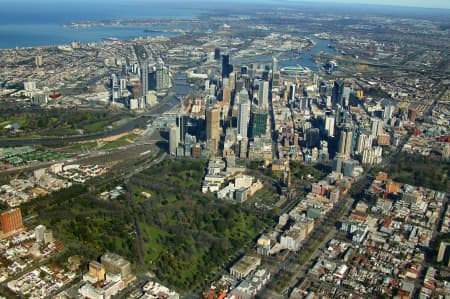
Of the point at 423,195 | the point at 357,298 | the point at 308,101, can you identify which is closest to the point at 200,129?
the point at 308,101

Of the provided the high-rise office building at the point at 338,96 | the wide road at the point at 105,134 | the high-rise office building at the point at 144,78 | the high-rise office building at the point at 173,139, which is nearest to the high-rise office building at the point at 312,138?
the high-rise office building at the point at 173,139

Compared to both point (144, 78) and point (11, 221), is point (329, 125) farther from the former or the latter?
point (11, 221)

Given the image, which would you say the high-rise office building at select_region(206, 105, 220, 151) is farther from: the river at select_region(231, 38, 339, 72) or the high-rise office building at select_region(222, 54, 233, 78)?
the river at select_region(231, 38, 339, 72)

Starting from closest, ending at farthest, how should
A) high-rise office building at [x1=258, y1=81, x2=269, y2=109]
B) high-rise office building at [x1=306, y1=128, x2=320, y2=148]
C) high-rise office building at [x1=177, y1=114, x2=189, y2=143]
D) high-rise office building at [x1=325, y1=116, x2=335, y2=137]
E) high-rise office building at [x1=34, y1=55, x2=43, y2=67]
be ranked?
1. high-rise office building at [x1=177, y1=114, x2=189, y2=143]
2. high-rise office building at [x1=306, y1=128, x2=320, y2=148]
3. high-rise office building at [x1=325, y1=116, x2=335, y2=137]
4. high-rise office building at [x1=258, y1=81, x2=269, y2=109]
5. high-rise office building at [x1=34, y1=55, x2=43, y2=67]

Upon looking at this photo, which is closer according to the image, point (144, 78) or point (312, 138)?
point (312, 138)

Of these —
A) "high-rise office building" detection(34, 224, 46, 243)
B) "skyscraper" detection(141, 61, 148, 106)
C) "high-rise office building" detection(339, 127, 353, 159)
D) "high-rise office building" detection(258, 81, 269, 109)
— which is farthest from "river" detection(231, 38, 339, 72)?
"high-rise office building" detection(34, 224, 46, 243)

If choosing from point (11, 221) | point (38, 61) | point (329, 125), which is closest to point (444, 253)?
point (329, 125)

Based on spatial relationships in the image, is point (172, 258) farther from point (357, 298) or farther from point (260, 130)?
point (260, 130)
